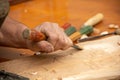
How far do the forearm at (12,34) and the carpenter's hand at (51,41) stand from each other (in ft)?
0.25

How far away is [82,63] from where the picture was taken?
0.92 metres

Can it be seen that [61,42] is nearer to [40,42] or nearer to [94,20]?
[40,42]

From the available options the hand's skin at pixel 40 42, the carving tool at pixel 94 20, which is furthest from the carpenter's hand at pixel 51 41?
the carving tool at pixel 94 20

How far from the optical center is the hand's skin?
0.92 meters

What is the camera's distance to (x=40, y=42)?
35.7 inches

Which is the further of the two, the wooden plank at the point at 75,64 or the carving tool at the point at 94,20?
the carving tool at the point at 94,20

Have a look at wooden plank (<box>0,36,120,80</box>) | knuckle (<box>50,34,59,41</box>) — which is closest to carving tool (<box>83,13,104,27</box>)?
wooden plank (<box>0,36,120,80</box>)

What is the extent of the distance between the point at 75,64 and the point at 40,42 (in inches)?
5.8

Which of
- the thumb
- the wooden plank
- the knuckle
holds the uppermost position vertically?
the knuckle

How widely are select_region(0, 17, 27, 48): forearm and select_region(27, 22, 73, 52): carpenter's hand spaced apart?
0.25ft

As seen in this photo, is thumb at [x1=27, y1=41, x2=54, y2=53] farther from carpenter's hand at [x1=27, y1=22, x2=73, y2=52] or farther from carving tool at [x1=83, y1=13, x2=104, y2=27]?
carving tool at [x1=83, y1=13, x2=104, y2=27]

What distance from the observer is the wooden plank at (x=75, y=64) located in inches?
33.9

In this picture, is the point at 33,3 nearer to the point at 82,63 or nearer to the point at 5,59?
the point at 5,59

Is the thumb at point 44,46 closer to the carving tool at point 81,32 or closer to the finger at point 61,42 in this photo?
the finger at point 61,42
